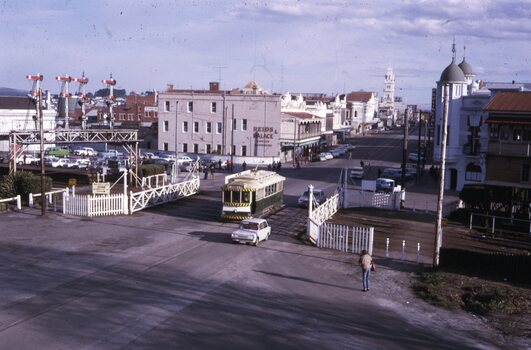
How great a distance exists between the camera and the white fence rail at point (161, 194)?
1384 inches

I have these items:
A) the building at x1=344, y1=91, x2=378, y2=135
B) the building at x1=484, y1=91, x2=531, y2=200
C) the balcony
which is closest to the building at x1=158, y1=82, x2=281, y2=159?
the building at x1=484, y1=91, x2=531, y2=200

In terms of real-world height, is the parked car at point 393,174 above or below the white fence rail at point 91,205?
below

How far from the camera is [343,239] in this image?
89.1 feet

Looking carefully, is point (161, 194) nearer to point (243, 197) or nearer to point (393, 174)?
point (243, 197)

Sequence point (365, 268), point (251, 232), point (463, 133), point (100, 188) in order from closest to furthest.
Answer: point (365, 268), point (251, 232), point (100, 188), point (463, 133)

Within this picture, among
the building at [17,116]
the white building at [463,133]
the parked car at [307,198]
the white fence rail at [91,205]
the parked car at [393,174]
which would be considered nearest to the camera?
the white fence rail at [91,205]

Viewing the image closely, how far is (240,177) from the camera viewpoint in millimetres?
33719

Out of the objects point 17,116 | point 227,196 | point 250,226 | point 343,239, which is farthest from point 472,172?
point 17,116

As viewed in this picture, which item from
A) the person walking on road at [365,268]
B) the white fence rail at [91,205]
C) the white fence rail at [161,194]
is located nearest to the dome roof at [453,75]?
the white fence rail at [161,194]

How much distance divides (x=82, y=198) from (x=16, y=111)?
202 feet

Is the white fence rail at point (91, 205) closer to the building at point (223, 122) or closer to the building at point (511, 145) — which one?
the building at point (511, 145)

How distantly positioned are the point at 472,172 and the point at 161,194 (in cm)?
2887

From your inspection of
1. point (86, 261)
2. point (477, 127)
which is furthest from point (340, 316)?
point (477, 127)

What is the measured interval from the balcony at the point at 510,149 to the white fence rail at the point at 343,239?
447 inches
